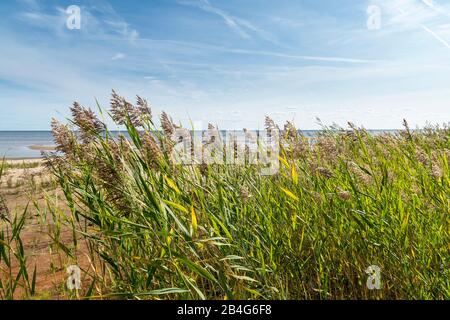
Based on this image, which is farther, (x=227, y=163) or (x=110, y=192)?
(x=227, y=163)

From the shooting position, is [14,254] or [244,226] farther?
[244,226]

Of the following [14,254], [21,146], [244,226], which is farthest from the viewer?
[21,146]

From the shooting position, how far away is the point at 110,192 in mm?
2088

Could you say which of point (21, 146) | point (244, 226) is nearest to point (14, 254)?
point (244, 226)

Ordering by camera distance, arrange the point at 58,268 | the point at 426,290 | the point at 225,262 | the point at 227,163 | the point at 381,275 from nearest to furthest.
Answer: the point at 225,262, the point at 426,290, the point at 381,275, the point at 227,163, the point at 58,268

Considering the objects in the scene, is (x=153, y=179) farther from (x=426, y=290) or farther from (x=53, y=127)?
(x=426, y=290)

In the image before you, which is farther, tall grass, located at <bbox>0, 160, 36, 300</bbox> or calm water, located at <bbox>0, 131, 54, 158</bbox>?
calm water, located at <bbox>0, 131, 54, 158</bbox>

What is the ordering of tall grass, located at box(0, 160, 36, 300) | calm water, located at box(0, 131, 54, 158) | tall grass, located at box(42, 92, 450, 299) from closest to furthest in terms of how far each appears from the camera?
tall grass, located at box(0, 160, 36, 300), tall grass, located at box(42, 92, 450, 299), calm water, located at box(0, 131, 54, 158)

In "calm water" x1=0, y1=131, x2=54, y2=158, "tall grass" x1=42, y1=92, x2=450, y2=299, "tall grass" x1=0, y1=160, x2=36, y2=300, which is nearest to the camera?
"tall grass" x1=0, y1=160, x2=36, y2=300

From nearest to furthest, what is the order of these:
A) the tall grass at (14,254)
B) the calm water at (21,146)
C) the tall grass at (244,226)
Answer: the tall grass at (14,254) < the tall grass at (244,226) < the calm water at (21,146)

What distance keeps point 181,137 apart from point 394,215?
1.56m

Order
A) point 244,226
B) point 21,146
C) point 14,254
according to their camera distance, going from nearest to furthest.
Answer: point 14,254, point 244,226, point 21,146

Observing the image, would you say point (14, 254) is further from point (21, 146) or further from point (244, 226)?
point (21, 146)
